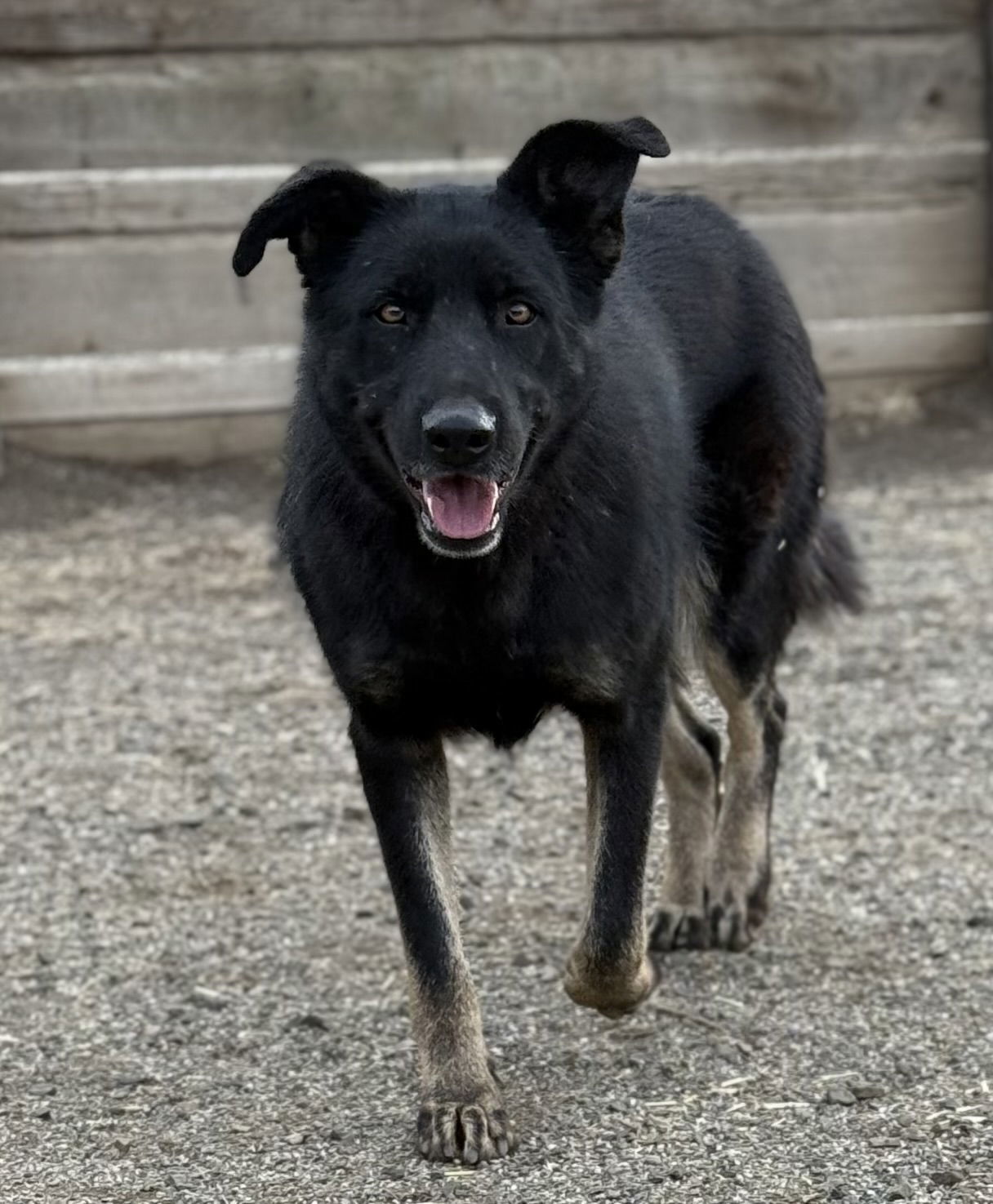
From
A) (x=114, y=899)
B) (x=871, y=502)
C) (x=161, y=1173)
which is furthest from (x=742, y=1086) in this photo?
(x=871, y=502)

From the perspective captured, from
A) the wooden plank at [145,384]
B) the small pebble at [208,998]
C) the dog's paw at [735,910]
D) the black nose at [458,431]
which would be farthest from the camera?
the wooden plank at [145,384]

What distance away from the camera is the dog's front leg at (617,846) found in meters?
4.07

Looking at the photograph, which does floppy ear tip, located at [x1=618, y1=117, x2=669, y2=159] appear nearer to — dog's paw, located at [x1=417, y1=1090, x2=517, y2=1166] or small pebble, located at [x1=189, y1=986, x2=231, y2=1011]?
dog's paw, located at [x1=417, y1=1090, x2=517, y2=1166]

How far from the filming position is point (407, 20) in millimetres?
9945

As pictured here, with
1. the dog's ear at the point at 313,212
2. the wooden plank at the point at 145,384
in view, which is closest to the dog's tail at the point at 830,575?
the dog's ear at the point at 313,212

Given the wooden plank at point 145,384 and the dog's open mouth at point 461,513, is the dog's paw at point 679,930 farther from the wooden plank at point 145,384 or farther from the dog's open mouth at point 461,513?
the wooden plank at point 145,384

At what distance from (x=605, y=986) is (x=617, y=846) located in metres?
0.28

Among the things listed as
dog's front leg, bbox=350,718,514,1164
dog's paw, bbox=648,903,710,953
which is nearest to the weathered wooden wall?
dog's paw, bbox=648,903,710,953

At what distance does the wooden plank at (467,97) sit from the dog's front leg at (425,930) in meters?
6.37

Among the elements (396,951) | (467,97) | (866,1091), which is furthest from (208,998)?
(467,97)

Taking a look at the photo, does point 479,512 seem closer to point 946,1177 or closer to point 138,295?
point 946,1177

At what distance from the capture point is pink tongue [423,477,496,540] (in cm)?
374

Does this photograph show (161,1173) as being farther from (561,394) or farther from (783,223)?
(783,223)

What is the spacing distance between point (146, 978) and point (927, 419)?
6.60 metres
